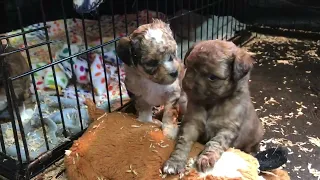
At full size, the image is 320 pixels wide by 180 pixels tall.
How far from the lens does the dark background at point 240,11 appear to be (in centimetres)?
369

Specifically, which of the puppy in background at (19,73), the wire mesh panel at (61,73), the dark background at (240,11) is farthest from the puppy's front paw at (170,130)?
the dark background at (240,11)

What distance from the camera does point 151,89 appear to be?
2.04 m

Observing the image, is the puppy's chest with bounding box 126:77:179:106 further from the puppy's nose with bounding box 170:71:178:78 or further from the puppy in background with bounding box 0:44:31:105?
the puppy in background with bounding box 0:44:31:105

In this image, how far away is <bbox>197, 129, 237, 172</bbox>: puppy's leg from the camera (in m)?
1.51

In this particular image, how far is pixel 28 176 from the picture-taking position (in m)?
1.87

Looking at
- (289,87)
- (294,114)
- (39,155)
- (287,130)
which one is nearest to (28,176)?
(39,155)

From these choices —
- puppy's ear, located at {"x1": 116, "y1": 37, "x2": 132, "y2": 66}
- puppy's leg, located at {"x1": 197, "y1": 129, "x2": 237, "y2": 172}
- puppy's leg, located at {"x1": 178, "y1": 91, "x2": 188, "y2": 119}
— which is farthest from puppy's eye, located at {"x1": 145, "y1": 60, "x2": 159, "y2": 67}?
puppy's leg, located at {"x1": 197, "y1": 129, "x2": 237, "y2": 172}

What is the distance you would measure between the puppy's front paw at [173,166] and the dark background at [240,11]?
2383 mm

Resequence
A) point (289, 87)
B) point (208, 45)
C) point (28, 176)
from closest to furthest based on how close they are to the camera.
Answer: point (208, 45) < point (28, 176) < point (289, 87)

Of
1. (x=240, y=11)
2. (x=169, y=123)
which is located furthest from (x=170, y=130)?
(x=240, y=11)

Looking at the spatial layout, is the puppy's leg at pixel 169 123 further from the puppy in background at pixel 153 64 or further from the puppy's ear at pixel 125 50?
the puppy's ear at pixel 125 50

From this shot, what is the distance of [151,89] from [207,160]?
645 mm

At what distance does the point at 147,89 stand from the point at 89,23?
7.18ft

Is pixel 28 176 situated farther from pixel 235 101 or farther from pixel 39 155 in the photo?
pixel 235 101
